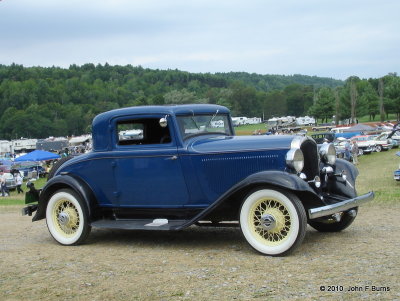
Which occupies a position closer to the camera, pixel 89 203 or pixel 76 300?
pixel 76 300

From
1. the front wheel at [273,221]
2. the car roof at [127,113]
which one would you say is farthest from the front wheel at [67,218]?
the front wheel at [273,221]

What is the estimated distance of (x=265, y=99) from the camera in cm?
12925

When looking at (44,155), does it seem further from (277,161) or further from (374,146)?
(277,161)

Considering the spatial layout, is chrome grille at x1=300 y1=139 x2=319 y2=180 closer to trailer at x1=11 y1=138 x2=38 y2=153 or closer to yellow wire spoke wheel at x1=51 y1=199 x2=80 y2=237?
yellow wire spoke wheel at x1=51 y1=199 x2=80 y2=237

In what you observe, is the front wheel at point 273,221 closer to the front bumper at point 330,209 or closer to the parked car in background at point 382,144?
the front bumper at point 330,209

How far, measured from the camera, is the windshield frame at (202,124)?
699cm

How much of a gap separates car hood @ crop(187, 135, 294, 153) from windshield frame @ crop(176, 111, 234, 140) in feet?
0.66

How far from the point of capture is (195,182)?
668 centimetres

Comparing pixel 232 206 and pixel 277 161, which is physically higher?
pixel 277 161

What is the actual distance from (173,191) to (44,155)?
106 ft

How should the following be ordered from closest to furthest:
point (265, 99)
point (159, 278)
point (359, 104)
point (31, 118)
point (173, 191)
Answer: point (159, 278), point (173, 191), point (359, 104), point (31, 118), point (265, 99)

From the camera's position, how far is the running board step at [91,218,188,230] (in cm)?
669

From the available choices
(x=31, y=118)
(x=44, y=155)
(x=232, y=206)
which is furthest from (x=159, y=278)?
(x=31, y=118)

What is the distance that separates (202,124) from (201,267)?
2.41m
